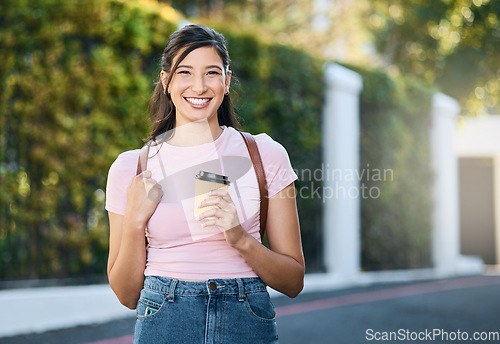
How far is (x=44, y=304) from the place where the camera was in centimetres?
592

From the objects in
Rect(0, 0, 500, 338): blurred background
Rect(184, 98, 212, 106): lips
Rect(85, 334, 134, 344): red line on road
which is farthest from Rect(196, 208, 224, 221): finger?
Rect(85, 334, 134, 344): red line on road

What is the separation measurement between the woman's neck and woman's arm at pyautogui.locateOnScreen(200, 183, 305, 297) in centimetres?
35

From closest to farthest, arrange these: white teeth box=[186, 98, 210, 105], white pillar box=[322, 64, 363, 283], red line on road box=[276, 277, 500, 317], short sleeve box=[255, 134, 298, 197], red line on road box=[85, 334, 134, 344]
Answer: short sleeve box=[255, 134, 298, 197] → white teeth box=[186, 98, 210, 105] → red line on road box=[85, 334, 134, 344] → red line on road box=[276, 277, 500, 317] → white pillar box=[322, 64, 363, 283]

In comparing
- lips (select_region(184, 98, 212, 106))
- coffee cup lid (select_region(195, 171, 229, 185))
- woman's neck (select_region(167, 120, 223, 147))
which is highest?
lips (select_region(184, 98, 212, 106))

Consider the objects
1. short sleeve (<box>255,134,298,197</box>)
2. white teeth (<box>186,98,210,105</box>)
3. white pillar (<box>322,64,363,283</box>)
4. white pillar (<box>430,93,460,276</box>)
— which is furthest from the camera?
white pillar (<box>430,93,460,276</box>)

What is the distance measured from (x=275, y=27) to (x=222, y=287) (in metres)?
18.5

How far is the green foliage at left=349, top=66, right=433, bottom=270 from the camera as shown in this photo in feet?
35.1

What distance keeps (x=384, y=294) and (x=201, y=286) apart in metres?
7.12

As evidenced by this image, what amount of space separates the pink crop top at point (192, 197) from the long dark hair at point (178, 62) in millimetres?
120

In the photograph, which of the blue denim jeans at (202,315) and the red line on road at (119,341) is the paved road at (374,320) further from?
the blue denim jeans at (202,315)

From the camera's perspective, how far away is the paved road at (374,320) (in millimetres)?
5668

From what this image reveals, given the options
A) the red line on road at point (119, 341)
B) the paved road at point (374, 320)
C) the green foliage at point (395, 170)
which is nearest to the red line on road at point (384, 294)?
the paved road at point (374, 320)

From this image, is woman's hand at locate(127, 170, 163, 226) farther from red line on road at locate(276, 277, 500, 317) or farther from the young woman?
red line on road at locate(276, 277, 500, 317)

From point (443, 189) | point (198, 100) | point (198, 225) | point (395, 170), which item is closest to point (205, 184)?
point (198, 225)
